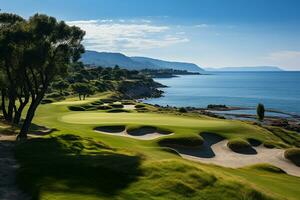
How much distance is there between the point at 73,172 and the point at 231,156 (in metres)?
27.4

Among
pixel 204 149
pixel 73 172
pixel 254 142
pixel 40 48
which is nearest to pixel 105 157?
pixel 73 172

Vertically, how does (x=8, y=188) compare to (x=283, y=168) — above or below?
above

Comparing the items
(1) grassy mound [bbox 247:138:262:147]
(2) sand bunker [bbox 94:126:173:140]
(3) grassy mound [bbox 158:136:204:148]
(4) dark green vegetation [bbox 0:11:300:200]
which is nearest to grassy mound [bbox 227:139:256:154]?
(4) dark green vegetation [bbox 0:11:300:200]

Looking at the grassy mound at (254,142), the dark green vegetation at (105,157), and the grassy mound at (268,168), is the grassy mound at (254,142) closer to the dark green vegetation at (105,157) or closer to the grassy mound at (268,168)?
the dark green vegetation at (105,157)

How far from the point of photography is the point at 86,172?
2188cm

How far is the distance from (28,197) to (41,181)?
199 cm

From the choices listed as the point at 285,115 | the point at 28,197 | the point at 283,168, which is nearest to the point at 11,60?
the point at 28,197

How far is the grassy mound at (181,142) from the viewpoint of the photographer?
47.4 metres

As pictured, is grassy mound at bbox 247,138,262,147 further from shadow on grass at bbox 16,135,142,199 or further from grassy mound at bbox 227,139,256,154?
shadow on grass at bbox 16,135,142,199

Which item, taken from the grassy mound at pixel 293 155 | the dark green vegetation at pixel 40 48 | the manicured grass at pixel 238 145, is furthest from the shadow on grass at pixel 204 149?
the dark green vegetation at pixel 40 48

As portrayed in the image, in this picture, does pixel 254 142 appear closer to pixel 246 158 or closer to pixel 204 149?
pixel 246 158

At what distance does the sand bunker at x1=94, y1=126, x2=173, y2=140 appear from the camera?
51438 millimetres

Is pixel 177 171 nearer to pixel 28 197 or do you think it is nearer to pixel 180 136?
pixel 28 197

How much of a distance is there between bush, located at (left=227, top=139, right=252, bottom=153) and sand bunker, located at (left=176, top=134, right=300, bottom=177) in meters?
0.59
